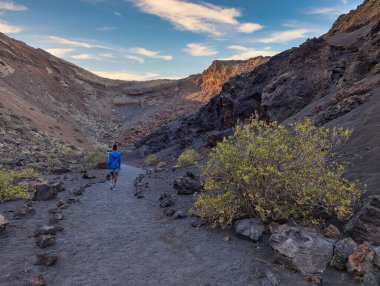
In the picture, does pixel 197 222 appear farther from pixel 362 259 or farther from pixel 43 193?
pixel 43 193

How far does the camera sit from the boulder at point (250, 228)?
272 inches

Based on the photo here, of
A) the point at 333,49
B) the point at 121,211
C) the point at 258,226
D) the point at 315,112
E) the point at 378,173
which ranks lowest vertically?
the point at 121,211

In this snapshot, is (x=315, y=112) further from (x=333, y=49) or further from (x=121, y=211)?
(x=121, y=211)

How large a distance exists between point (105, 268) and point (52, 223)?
3346mm

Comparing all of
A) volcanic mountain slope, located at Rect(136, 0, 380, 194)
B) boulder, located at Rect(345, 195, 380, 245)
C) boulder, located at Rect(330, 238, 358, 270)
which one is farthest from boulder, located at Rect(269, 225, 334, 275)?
volcanic mountain slope, located at Rect(136, 0, 380, 194)

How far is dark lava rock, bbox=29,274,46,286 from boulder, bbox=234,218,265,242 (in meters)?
3.99

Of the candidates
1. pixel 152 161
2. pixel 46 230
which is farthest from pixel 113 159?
pixel 152 161

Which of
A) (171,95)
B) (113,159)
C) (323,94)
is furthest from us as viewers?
(171,95)

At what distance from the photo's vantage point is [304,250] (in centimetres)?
571

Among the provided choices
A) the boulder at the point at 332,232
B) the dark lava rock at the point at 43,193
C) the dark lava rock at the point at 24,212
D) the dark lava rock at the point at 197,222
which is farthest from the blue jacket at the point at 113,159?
the boulder at the point at 332,232

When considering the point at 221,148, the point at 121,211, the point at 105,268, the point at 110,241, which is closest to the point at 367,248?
the point at 221,148

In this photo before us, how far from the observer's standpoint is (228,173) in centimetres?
809

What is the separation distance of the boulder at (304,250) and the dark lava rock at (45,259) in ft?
13.7

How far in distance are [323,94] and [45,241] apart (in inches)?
725
